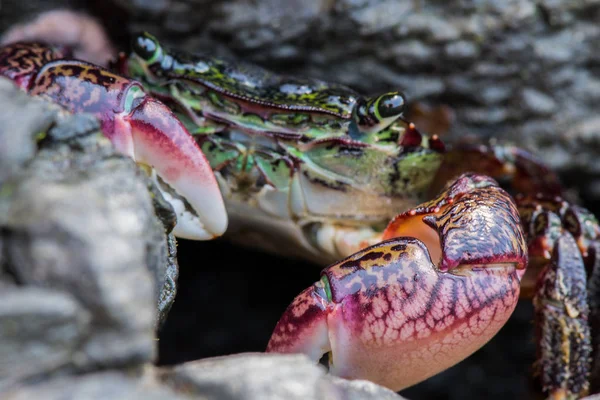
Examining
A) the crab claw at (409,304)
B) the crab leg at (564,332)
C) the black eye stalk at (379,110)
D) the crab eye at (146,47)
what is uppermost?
the crab eye at (146,47)

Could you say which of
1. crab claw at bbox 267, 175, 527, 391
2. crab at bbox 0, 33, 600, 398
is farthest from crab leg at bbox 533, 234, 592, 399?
crab claw at bbox 267, 175, 527, 391

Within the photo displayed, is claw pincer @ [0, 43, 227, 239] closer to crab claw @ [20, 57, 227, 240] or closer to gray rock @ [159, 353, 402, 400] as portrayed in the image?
crab claw @ [20, 57, 227, 240]

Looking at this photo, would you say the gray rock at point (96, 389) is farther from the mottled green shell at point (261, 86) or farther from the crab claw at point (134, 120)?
the mottled green shell at point (261, 86)

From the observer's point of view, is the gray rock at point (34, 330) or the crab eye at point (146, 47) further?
the crab eye at point (146, 47)

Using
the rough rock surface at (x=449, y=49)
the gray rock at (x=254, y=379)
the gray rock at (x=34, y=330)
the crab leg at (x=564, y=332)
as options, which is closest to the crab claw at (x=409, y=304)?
the gray rock at (x=254, y=379)

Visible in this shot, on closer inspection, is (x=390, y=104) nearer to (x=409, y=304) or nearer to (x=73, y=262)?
(x=409, y=304)

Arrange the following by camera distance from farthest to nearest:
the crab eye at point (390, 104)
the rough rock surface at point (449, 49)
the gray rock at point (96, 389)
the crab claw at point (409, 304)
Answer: the rough rock surface at point (449, 49) → the crab eye at point (390, 104) → the crab claw at point (409, 304) → the gray rock at point (96, 389)

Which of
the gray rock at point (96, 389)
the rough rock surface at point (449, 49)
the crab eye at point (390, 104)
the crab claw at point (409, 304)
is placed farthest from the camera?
the rough rock surface at point (449, 49)

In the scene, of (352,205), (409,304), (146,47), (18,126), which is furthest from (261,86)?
(18,126)
